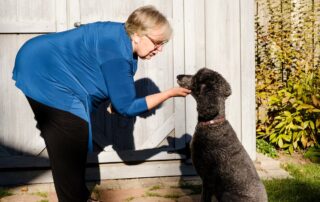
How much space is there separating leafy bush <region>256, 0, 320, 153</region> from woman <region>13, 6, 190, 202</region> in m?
3.34

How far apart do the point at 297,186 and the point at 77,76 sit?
2.53 metres

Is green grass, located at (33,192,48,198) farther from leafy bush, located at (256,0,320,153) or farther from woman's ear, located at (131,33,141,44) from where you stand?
leafy bush, located at (256,0,320,153)

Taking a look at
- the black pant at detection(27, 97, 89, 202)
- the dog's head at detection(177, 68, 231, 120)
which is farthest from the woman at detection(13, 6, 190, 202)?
the dog's head at detection(177, 68, 231, 120)

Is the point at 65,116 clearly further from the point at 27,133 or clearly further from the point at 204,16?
the point at 204,16

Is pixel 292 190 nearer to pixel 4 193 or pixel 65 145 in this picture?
pixel 65 145

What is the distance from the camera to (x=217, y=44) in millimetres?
5719

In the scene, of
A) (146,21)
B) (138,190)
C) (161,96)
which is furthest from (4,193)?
(146,21)

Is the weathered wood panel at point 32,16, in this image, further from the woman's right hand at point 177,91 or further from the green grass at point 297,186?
the green grass at point 297,186

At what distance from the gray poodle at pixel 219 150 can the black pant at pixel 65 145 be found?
83cm

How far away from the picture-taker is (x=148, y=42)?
3473 mm

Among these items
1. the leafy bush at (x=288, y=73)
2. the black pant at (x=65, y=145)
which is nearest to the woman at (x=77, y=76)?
the black pant at (x=65, y=145)

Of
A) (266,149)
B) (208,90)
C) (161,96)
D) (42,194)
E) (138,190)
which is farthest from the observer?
(266,149)

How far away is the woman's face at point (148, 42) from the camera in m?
3.42

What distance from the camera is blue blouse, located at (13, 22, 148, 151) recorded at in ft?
11.1
